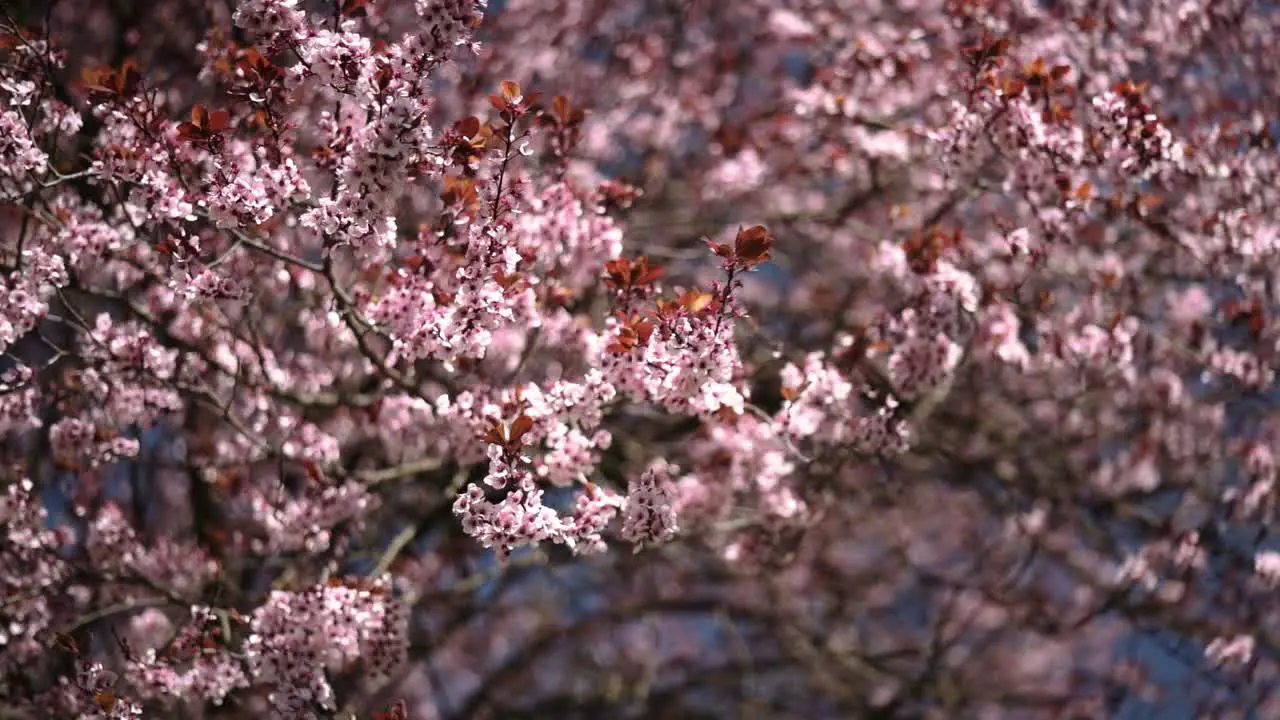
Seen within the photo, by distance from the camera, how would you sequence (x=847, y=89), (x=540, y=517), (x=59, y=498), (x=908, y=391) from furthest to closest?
1. (x=847, y=89)
2. (x=59, y=498)
3. (x=908, y=391)
4. (x=540, y=517)

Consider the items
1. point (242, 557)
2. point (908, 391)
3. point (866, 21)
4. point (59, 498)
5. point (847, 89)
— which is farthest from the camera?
point (866, 21)

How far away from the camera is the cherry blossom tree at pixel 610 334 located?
3438 mm

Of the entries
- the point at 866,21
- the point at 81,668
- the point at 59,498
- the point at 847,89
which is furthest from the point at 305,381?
the point at 866,21

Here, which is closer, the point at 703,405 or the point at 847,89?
the point at 703,405

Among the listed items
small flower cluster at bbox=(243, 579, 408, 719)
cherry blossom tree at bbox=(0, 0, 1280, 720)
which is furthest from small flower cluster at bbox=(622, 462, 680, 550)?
small flower cluster at bbox=(243, 579, 408, 719)

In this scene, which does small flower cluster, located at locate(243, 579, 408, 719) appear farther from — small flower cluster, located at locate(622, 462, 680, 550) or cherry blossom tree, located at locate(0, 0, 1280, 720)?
small flower cluster, located at locate(622, 462, 680, 550)

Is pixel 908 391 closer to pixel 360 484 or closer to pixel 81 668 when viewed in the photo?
pixel 360 484

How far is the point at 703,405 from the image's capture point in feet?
11.7

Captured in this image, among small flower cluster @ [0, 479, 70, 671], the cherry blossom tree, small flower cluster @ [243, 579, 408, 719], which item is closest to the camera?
the cherry blossom tree

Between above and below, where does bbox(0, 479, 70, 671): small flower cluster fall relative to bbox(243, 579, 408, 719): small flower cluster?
above

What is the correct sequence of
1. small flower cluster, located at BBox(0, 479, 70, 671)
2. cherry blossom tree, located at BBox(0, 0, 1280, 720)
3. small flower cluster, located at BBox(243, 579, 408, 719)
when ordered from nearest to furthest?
cherry blossom tree, located at BBox(0, 0, 1280, 720)
small flower cluster, located at BBox(243, 579, 408, 719)
small flower cluster, located at BBox(0, 479, 70, 671)

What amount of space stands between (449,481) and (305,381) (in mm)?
782

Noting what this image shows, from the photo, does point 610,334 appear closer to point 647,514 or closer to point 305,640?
point 647,514

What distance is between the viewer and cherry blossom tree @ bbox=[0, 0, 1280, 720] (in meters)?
3.44
